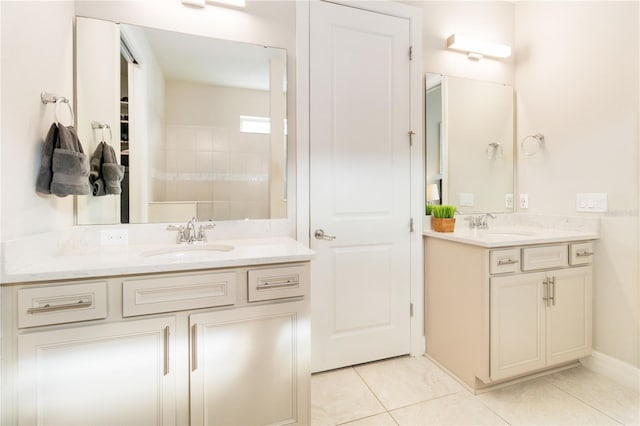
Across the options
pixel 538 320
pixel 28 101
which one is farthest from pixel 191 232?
pixel 538 320

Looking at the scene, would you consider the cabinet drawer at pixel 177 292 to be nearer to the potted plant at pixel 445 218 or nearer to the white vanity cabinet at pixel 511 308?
the white vanity cabinet at pixel 511 308

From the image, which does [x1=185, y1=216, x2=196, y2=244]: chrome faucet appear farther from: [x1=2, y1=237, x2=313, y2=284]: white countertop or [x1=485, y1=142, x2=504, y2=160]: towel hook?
[x1=485, y1=142, x2=504, y2=160]: towel hook

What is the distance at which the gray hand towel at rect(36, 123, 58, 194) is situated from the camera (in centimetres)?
131

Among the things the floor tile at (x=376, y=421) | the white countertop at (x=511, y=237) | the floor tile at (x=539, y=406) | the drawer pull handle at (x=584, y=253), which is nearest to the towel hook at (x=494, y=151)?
the white countertop at (x=511, y=237)

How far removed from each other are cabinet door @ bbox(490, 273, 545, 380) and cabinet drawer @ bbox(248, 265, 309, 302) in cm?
109

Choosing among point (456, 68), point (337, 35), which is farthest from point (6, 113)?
point (456, 68)

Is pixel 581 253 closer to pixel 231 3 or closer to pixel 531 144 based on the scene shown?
pixel 531 144

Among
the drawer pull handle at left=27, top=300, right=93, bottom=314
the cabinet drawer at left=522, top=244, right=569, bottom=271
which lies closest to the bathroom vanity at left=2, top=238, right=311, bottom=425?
the drawer pull handle at left=27, top=300, right=93, bottom=314

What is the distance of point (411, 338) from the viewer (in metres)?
2.25

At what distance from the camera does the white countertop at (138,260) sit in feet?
3.65

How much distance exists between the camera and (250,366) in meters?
1.36

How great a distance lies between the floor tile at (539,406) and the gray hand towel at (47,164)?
2408mm

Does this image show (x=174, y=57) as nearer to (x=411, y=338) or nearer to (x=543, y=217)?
(x=411, y=338)

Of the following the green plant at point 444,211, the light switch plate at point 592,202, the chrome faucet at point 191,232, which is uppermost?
the light switch plate at point 592,202
